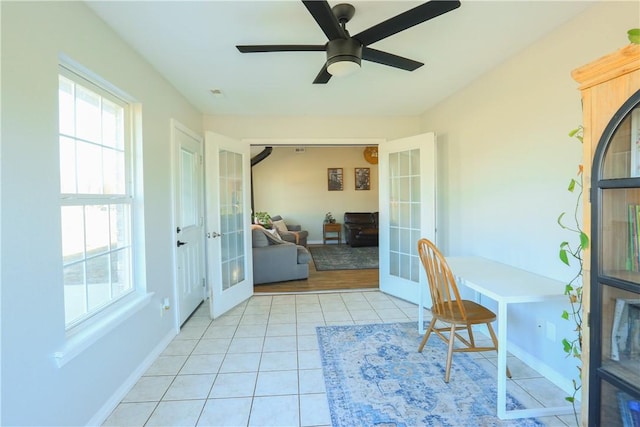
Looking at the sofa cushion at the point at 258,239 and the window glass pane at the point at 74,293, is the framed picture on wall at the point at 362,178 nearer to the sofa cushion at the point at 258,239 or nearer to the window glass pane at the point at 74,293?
the sofa cushion at the point at 258,239

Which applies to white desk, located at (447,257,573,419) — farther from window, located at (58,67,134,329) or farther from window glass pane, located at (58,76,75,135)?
window glass pane, located at (58,76,75,135)

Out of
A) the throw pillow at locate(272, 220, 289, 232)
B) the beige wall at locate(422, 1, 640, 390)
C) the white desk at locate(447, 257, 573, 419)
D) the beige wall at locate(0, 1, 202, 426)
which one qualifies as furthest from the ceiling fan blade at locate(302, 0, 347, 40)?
the throw pillow at locate(272, 220, 289, 232)

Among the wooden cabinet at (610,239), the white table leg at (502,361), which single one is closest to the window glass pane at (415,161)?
the white table leg at (502,361)

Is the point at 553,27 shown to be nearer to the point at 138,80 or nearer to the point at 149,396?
the point at 138,80

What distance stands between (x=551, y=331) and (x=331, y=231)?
19.9ft

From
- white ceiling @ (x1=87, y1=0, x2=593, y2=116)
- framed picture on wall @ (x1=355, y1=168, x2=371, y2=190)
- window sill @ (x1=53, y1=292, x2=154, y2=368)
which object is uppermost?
white ceiling @ (x1=87, y1=0, x2=593, y2=116)

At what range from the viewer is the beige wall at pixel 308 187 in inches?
318

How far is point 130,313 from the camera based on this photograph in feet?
6.76

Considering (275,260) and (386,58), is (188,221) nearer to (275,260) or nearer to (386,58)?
(275,260)

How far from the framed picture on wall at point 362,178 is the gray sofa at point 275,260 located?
4.09m

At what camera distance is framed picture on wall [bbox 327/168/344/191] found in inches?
324

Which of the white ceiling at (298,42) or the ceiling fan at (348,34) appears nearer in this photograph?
the ceiling fan at (348,34)

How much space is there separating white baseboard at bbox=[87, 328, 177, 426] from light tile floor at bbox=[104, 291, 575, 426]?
0.12ft

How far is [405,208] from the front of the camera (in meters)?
3.74
